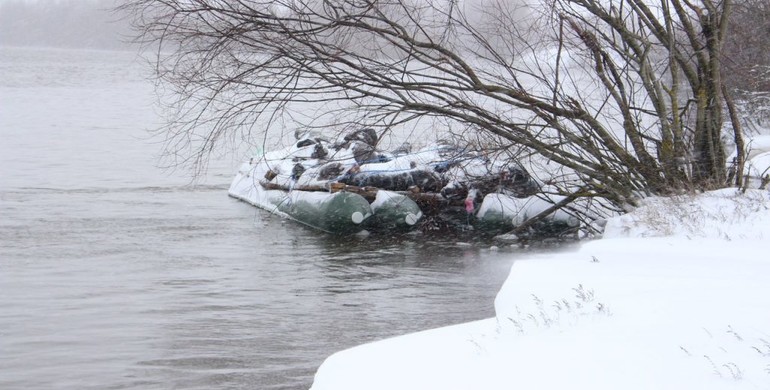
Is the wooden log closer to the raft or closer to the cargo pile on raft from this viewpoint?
the cargo pile on raft

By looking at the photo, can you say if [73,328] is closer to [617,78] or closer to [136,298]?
[136,298]

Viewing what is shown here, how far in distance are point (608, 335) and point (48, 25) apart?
133989mm

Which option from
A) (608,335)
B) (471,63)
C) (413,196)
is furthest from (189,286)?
(608,335)

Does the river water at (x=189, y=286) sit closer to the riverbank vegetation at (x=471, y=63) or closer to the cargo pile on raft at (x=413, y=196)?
the cargo pile on raft at (x=413, y=196)

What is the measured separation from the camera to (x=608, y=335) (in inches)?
218

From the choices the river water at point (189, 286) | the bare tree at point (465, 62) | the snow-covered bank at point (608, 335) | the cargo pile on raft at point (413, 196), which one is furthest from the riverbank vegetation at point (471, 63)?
the snow-covered bank at point (608, 335)

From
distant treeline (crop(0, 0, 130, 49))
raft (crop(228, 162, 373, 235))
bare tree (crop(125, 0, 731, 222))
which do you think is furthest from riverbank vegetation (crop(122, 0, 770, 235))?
distant treeline (crop(0, 0, 130, 49))

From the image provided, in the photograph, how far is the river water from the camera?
349 inches

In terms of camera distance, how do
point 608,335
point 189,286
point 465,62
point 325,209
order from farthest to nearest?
1. point 325,209
2. point 465,62
3. point 189,286
4. point 608,335

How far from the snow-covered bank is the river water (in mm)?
2094

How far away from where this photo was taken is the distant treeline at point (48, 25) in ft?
395

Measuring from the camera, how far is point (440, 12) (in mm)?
13477

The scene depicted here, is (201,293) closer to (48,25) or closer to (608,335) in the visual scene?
(608,335)

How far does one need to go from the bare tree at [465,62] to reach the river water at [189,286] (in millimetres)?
2048
